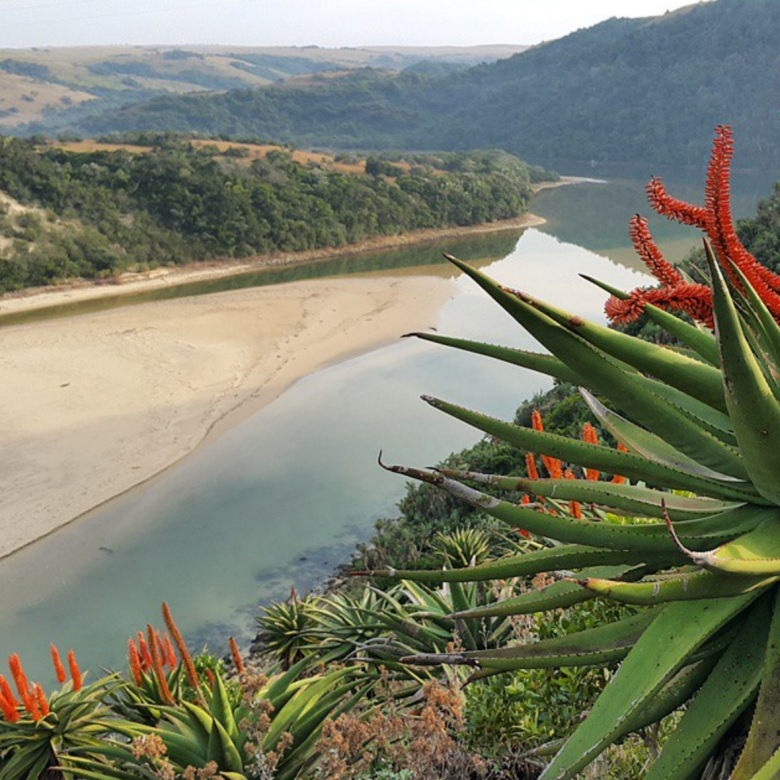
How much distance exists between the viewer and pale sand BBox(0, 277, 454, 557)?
14.7 meters

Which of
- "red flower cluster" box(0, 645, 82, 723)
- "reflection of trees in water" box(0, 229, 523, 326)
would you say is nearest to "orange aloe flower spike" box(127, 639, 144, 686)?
"red flower cluster" box(0, 645, 82, 723)

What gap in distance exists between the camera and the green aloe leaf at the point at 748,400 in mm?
1433

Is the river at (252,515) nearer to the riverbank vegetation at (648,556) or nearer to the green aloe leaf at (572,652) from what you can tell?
the riverbank vegetation at (648,556)

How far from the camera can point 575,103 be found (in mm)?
96188

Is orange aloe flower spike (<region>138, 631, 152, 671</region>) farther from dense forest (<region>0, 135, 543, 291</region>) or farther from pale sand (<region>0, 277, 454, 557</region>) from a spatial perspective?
dense forest (<region>0, 135, 543, 291</region>)

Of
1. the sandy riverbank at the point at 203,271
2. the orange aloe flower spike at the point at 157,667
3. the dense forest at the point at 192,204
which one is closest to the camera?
the orange aloe flower spike at the point at 157,667

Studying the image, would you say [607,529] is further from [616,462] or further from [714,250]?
[714,250]

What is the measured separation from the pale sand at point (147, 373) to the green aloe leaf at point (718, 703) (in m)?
12.4

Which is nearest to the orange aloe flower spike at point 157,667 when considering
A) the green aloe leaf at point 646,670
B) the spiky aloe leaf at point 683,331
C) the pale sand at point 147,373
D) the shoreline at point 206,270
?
the green aloe leaf at point 646,670

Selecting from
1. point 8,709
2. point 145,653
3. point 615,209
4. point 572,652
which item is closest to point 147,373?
point 145,653

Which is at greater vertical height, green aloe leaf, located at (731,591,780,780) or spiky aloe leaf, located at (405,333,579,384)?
spiky aloe leaf, located at (405,333,579,384)

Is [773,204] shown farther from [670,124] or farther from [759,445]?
[670,124]

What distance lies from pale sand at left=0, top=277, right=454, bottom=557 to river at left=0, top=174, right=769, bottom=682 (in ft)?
2.27

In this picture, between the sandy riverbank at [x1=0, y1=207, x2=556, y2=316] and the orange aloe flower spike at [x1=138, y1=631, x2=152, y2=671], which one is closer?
the orange aloe flower spike at [x1=138, y1=631, x2=152, y2=671]
